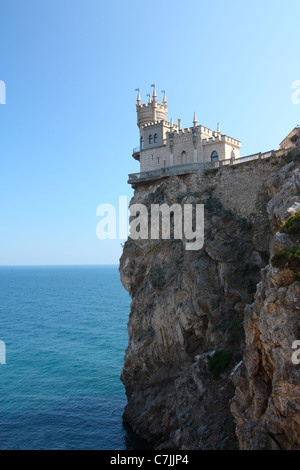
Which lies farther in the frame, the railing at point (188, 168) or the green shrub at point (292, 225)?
the railing at point (188, 168)

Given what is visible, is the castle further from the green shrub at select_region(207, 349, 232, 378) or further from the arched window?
the green shrub at select_region(207, 349, 232, 378)

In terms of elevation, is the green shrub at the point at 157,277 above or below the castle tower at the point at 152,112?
below

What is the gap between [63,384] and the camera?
144 feet

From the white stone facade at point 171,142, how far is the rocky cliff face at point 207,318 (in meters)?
2.41

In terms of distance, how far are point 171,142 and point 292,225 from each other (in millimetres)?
19321

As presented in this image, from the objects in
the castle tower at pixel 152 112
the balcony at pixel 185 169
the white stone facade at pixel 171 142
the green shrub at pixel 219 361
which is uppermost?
the castle tower at pixel 152 112

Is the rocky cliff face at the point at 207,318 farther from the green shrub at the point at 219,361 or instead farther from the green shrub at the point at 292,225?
the green shrub at the point at 292,225

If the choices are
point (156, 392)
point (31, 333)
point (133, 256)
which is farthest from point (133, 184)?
point (31, 333)

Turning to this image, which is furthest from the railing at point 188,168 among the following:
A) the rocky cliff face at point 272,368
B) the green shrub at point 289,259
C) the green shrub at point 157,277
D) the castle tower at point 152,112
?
the green shrub at point 289,259

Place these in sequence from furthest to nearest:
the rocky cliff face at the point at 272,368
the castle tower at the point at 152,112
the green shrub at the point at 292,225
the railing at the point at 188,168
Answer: the castle tower at the point at 152,112 < the railing at the point at 188,168 < the green shrub at the point at 292,225 < the rocky cliff face at the point at 272,368

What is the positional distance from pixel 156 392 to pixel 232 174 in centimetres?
1659

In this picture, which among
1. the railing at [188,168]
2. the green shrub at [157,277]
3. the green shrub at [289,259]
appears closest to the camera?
the green shrub at [289,259]

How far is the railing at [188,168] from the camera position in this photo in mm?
32981
